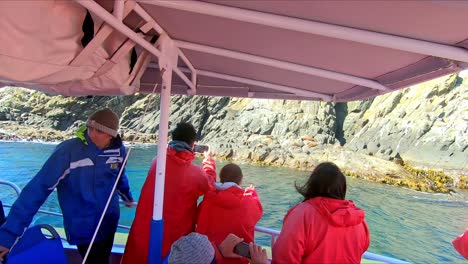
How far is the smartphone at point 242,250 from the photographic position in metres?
1.61

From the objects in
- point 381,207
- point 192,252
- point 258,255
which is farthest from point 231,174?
point 381,207

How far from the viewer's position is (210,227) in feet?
6.82

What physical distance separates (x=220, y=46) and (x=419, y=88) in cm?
4049

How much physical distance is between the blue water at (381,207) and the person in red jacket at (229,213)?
10144 mm

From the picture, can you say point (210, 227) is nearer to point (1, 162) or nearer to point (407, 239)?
point (407, 239)

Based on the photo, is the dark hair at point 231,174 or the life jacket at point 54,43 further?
the dark hair at point 231,174

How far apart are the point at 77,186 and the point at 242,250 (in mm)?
995

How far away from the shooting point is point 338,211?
149 centimetres

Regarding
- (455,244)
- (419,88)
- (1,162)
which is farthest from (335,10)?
(419,88)

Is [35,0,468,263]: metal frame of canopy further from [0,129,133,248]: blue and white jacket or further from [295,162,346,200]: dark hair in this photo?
[295,162,346,200]: dark hair

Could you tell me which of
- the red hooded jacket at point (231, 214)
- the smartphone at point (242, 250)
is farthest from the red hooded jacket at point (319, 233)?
the red hooded jacket at point (231, 214)

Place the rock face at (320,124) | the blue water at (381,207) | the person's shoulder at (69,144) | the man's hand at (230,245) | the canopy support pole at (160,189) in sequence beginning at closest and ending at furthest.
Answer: the man's hand at (230,245)
the person's shoulder at (69,144)
the canopy support pole at (160,189)
the blue water at (381,207)
the rock face at (320,124)

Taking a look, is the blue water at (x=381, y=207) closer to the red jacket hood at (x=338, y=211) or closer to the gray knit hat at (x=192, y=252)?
the red jacket hood at (x=338, y=211)

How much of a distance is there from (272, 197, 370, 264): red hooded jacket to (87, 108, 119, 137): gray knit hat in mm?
1149
